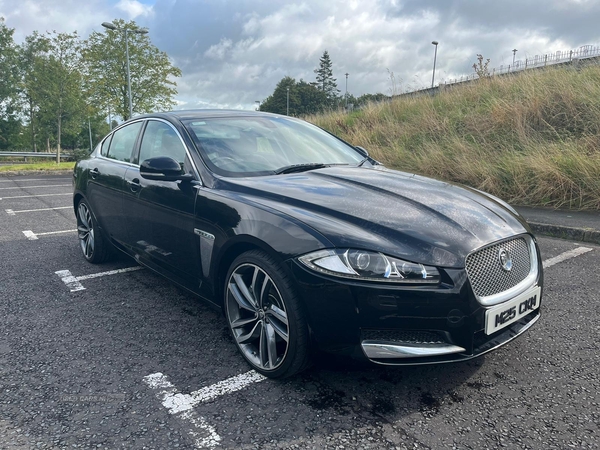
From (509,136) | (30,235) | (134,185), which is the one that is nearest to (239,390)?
(134,185)

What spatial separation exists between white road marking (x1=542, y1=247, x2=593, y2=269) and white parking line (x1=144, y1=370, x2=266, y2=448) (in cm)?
342

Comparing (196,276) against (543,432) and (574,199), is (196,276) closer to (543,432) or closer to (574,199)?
(543,432)

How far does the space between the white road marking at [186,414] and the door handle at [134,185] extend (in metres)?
1.59

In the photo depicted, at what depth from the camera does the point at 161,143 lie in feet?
11.8

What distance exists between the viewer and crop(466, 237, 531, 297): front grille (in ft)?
7.36

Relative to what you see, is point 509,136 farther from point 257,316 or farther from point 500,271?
point 257,316

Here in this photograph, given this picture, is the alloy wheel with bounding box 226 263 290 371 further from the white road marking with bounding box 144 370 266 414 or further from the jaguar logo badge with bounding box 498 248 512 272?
the jaguar logo badge with bounding box 498 248 512 272

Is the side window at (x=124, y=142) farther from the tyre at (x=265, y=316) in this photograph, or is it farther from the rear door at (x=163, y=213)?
the tyre at (x=265, y=316)

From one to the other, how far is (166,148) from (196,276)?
107 cm

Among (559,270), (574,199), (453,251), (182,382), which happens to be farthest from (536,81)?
(182,382)

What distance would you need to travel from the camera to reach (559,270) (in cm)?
444

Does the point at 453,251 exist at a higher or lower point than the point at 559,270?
higher

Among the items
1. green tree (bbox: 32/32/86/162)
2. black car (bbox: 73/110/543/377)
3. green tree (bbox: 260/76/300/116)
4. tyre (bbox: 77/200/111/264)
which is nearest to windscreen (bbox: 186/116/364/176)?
black car (bbox: 73/110/543/377)

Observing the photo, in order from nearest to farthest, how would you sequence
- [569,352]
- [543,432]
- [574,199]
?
[543,432]
[569,352]
[574,199]
